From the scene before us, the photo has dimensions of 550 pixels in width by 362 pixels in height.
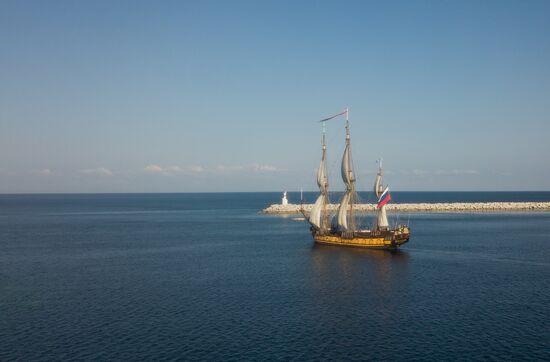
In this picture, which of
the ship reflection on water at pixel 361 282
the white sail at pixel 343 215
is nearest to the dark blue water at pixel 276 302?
the ship reflection on water at pixel 361 282

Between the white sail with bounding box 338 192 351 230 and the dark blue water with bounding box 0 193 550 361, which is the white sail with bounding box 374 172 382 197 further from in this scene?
the dark blue water with bounding box 0 193 550 361

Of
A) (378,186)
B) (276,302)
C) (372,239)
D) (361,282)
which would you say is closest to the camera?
(276,302)

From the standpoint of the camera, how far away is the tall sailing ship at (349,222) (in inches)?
3959

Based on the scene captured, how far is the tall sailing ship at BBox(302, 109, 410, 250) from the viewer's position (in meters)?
101

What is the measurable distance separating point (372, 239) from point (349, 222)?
1216 centimetres

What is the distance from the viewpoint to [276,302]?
199 feet

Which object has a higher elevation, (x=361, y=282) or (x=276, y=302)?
(x=361, y=282)

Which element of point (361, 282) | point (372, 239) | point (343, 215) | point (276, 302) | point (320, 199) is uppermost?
point (320, 199)

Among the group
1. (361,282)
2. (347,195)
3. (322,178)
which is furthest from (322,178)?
(361,282)

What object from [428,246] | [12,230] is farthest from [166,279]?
[12,230]

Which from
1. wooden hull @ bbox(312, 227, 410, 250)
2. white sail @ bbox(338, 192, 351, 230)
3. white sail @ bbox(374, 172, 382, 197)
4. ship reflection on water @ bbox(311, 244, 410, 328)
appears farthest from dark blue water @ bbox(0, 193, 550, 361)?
white sail @ bbox(374, 172, 382, 197)

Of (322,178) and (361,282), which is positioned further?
(322,178)

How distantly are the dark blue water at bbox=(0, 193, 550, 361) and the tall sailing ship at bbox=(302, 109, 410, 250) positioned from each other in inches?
119

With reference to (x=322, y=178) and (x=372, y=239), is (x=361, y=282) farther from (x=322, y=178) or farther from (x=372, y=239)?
(x=322, y=178)
